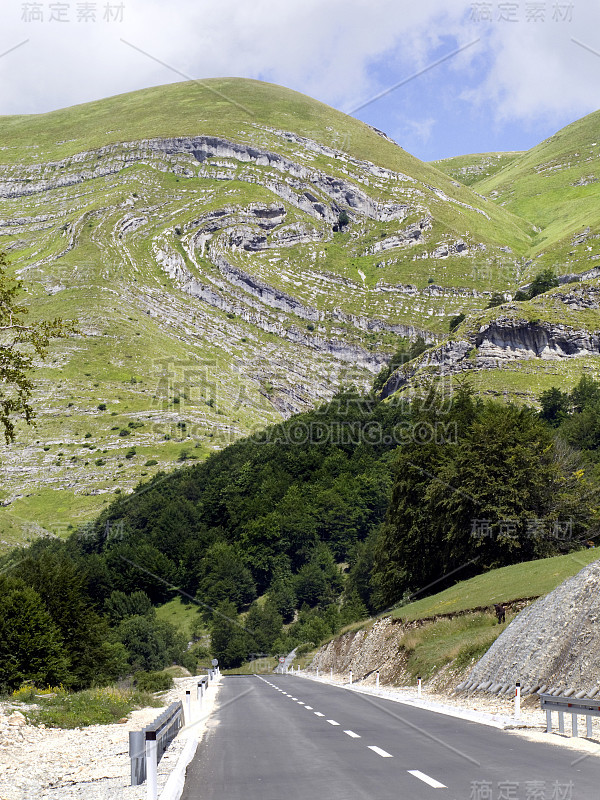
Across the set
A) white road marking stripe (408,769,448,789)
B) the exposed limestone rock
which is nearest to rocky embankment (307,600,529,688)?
white road marking stripe (408,769,448,789)

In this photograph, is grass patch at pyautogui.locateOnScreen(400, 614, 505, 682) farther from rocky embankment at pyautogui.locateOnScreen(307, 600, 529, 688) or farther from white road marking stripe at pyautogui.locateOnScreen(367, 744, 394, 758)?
white road marking stripe at pyautogui.locateOnScreen(367, 744, 394, 758)

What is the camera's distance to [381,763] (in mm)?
13078

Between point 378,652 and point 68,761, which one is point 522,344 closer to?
point 378,652

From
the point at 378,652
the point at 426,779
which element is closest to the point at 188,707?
the point at 426,779

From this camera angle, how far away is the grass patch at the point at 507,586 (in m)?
34.6

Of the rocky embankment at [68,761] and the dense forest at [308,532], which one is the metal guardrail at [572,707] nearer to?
the rocky embankment at [68,761]

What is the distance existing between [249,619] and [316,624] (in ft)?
85.7

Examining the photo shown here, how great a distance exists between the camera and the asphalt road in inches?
412

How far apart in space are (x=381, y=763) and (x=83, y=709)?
16306 mm

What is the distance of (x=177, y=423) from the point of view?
190 metres

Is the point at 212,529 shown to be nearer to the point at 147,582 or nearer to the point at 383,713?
the point at 147,582

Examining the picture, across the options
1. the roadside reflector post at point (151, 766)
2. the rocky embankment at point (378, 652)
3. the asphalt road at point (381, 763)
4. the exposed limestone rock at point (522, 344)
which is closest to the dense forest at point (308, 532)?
the rocky embankment at point (378, 652)

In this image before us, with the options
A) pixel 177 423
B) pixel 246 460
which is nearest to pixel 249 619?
pixel 246 460

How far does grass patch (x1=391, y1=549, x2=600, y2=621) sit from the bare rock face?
615 cm
